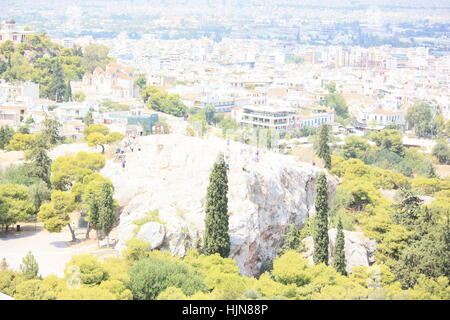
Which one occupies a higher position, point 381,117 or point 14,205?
point 14,205

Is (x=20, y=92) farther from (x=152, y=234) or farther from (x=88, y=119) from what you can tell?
(x=152, y=234)

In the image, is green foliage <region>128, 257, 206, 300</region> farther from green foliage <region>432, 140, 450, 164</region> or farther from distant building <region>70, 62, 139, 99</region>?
distant building <region>70, 62, 139, 99</region>

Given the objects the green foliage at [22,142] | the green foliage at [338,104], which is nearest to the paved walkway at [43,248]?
the green foliage at [22,142]

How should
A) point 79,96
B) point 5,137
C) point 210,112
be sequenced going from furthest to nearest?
point 210,112 → point 79,96 → point 5,137

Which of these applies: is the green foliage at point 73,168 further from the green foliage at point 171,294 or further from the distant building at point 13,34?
the distant building at point 13,34

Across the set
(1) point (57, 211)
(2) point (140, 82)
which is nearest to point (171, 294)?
(1) point (57, 211)
